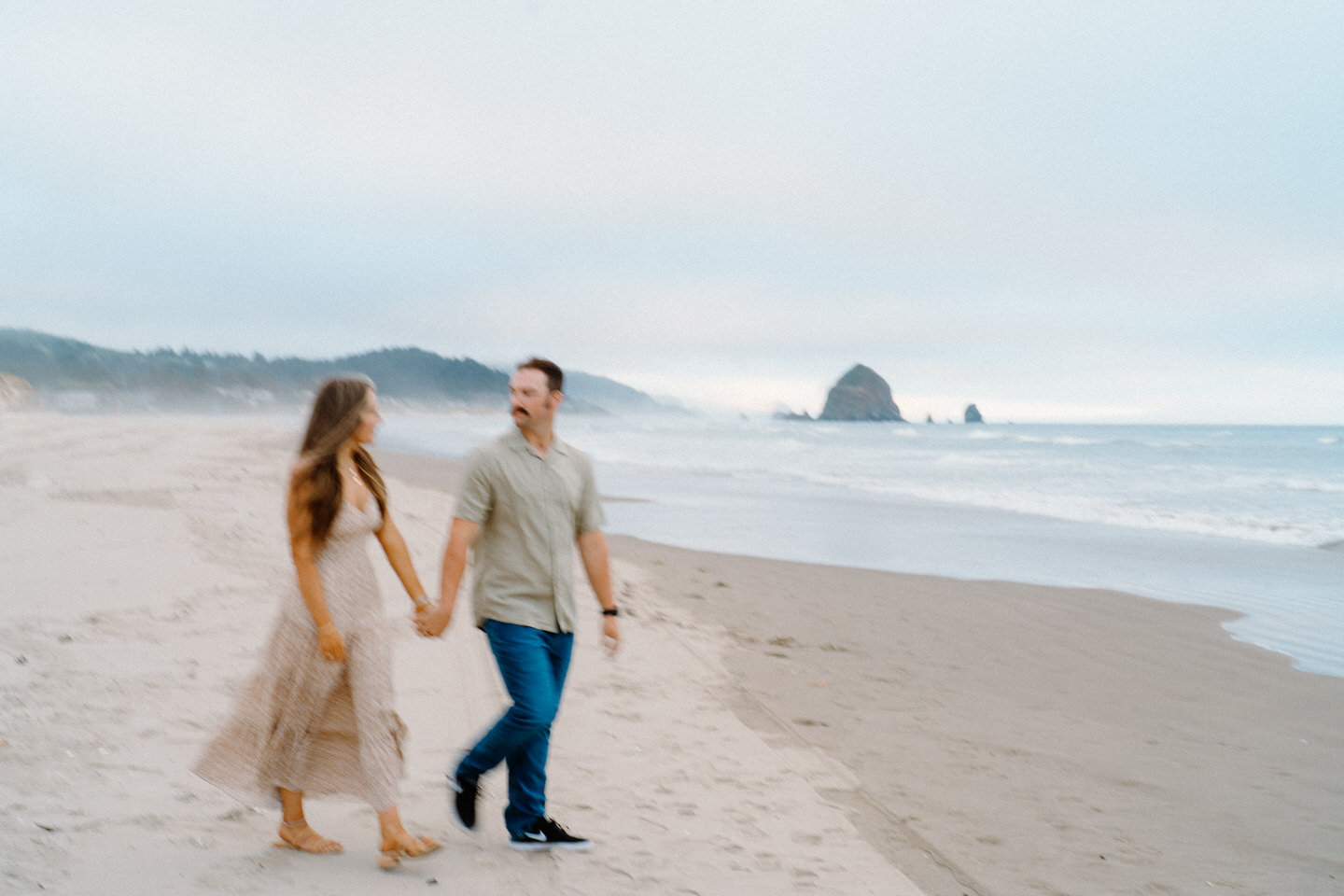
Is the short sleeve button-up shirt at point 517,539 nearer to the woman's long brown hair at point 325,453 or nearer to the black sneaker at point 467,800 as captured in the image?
the woman's long brown hair at point 325,453

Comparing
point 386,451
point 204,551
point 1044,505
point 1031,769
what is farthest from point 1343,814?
point 386,451

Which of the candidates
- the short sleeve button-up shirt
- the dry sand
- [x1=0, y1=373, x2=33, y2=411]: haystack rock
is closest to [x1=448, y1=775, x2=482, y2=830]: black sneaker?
the dry sand

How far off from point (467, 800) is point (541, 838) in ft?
1.10

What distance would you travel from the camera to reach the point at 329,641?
127 inches

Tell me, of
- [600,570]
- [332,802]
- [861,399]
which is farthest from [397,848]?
[861,399]

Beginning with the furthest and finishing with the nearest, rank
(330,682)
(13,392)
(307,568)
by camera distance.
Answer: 1. (13,392)
2. (330,682)
3. (307,568)

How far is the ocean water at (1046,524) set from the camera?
1173 centimetres

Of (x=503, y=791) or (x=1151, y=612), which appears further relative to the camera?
(x=1151, y=612)

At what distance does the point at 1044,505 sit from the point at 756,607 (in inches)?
600

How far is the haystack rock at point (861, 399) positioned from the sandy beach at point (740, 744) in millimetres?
150473

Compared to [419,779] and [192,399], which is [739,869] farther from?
[192,399]

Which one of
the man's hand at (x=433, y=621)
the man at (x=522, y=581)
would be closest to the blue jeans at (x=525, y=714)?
the man at (x=522, y=581)

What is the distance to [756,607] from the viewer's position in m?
9.45

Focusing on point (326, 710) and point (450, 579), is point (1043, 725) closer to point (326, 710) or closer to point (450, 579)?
point (450, 579)
